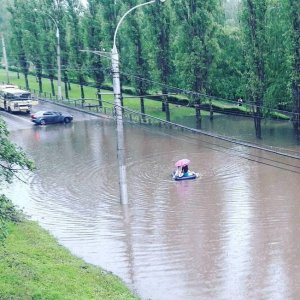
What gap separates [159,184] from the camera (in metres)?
25.9

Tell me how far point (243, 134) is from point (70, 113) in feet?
56.6

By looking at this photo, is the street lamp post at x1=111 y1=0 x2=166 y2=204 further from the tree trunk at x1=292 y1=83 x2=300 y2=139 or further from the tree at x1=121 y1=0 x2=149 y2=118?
the tree at x1=121 y1=0 x2=149 y2=118

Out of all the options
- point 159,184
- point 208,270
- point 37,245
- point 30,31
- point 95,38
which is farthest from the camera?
point 30,31

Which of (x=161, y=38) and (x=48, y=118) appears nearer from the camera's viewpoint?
(x=48, y=118)

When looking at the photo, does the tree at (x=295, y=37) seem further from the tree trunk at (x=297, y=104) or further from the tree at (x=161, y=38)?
the tree at (x=161, y=38)

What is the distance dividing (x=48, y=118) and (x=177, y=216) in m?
27.0

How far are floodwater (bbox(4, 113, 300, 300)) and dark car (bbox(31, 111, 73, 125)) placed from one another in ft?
32.1

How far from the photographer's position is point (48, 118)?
45.5 metres

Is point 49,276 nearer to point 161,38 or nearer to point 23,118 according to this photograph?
point 23,118

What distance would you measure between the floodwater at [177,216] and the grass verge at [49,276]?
2.53ft

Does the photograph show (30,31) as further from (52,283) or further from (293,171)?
(52,283)

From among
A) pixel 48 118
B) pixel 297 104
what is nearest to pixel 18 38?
pixel 48 118

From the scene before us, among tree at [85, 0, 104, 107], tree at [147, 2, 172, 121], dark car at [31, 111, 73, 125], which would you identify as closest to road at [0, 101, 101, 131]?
dark car at [31, 111, 73, 125]

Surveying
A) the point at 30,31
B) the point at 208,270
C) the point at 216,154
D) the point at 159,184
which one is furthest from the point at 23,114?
the point at 208,270
